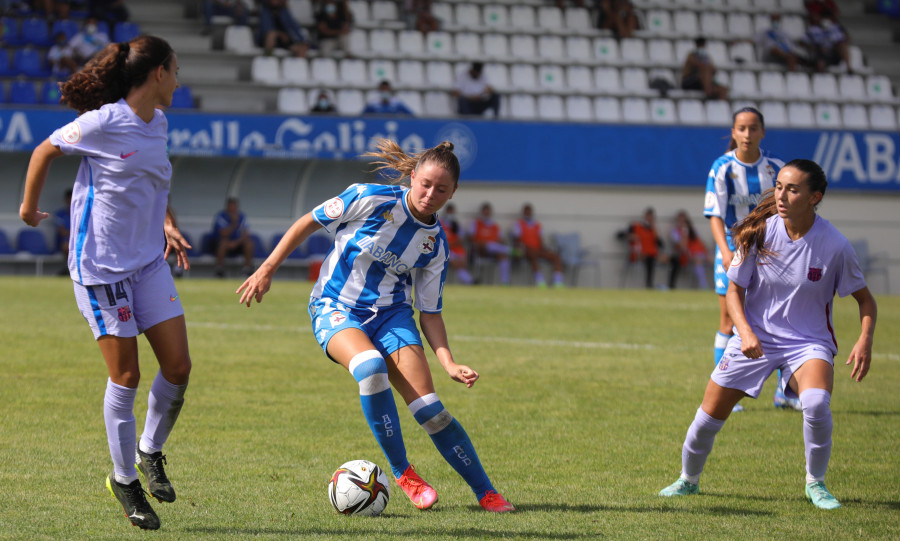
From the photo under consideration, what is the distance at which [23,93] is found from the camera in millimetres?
20078

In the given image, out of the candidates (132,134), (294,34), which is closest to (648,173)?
(294,34)

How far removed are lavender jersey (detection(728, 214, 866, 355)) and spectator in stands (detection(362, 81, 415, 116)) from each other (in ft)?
54.3

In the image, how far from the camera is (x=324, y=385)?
8148 millimetres

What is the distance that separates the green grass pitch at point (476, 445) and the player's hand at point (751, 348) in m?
0.73

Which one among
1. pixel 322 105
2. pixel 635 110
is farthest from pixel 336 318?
pixel 635 110

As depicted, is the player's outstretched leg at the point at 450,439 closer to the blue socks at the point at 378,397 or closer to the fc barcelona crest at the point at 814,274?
the blue socks at the point at 378,397

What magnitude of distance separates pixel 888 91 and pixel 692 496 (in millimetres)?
22971

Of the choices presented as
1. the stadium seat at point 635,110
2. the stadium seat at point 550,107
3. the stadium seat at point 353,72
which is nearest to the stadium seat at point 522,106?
the stadium seat at point 550,107

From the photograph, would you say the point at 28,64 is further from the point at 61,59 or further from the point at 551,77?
the point at 551,77

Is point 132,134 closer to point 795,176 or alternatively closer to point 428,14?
point 795,176

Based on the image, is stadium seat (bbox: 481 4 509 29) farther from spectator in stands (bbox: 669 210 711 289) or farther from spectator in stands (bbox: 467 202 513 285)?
spectator in stands (bbox: 669 210 711 289)

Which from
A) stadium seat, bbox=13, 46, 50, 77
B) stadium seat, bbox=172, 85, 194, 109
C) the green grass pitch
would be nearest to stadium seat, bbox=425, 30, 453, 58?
stadium seat, bbox=172, 85, 194, 109

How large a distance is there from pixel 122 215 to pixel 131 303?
A: 14.3 inches

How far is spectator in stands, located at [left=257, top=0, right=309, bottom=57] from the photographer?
22688 millimetres
